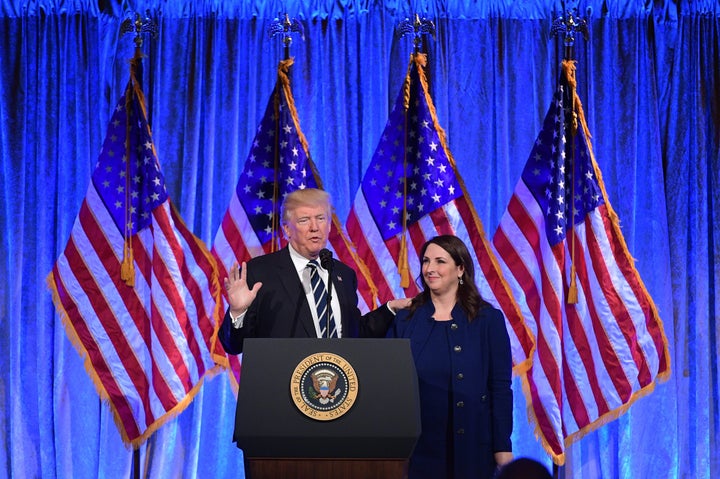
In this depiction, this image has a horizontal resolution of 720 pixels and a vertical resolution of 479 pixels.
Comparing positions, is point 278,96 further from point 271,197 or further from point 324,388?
point 324,388

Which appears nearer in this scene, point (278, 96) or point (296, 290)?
point (296, 290)

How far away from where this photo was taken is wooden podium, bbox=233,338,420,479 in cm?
230

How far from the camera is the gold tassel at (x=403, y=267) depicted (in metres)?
4.47

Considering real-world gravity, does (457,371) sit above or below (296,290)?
below

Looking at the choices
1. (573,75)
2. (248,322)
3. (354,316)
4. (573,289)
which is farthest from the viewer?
(573,75)

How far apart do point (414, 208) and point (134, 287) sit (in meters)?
1.56

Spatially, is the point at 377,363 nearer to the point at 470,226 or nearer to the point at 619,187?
the point at 470,226

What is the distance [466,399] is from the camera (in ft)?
10.5

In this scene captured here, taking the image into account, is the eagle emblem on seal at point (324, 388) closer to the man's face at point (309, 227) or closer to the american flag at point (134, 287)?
the man's face at point (309, 227)

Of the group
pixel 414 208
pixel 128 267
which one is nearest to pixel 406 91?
pixel 414 208

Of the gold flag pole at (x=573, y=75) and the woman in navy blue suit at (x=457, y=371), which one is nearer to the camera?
the woman in navy blue suit at (x=457, y=371)

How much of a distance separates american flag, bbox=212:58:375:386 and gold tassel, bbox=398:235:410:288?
18 centimetres

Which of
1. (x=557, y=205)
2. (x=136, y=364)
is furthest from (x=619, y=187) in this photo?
(x=136, y=364)

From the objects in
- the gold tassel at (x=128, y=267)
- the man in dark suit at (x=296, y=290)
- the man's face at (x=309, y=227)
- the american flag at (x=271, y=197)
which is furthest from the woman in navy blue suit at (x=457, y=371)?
the gold tassel at (x=128, y=267)
